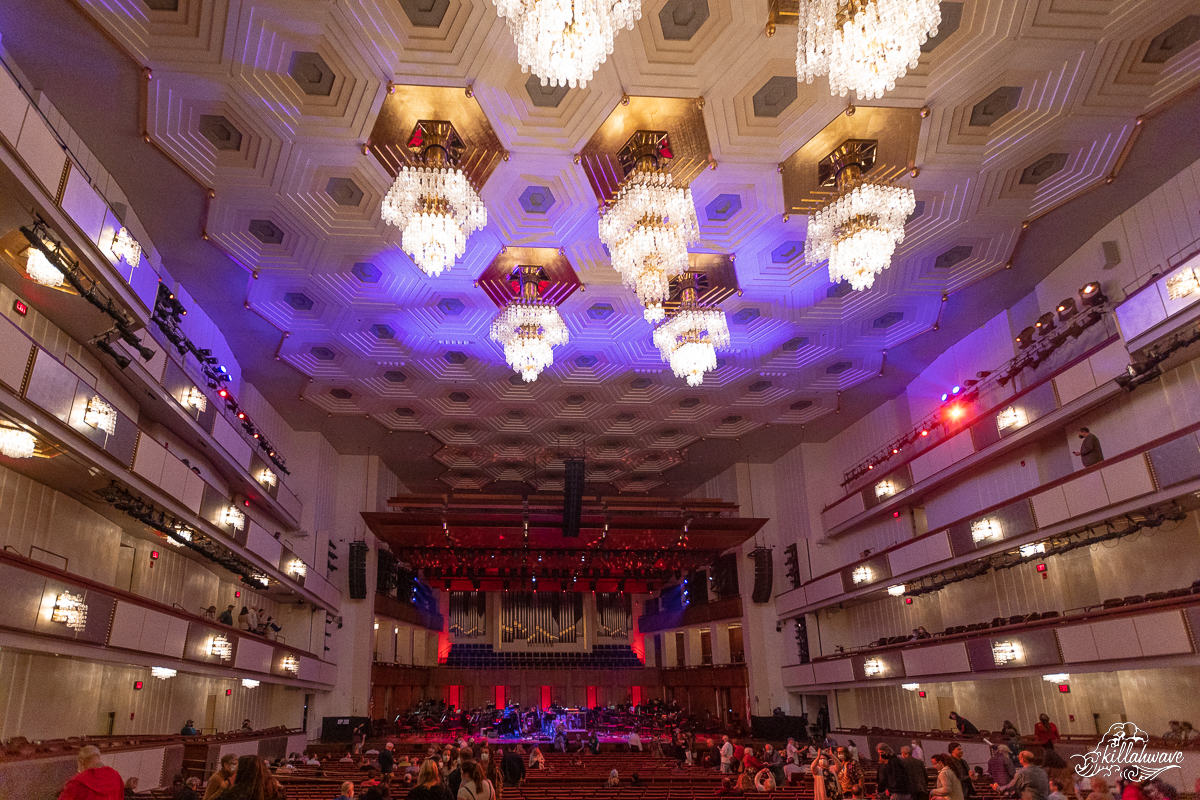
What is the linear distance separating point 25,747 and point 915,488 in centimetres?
1842

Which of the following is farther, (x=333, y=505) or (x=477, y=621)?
(x=477, y=621)

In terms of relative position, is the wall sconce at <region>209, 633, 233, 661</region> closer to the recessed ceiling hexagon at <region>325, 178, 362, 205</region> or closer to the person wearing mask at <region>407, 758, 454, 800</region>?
the recessed ceiling hexagon at <region>325, 178, 362, 205</region>

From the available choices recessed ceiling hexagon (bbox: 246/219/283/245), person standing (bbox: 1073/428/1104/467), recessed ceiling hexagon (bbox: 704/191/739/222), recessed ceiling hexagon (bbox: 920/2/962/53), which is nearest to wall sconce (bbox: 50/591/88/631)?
recessed ceiling hexagon (bbox: 246/219/283/245)

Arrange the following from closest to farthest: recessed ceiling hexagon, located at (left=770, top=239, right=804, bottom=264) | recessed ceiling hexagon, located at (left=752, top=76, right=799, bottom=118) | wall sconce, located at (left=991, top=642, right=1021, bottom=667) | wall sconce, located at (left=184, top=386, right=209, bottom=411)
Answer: recessed ceiling hexagon, located at (left=752, top=76, right=799, bottom=118) → wall sconce, located at (left=991, top=642, right=1021, bottom=667) → wall sconce, located at (left=184, top=386, right=209, bottom=411) → recessed ceiling hexagon, located at (left=770, top=239, right=804, bottom=264)

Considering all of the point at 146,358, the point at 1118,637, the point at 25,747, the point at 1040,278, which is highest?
the point at 1040,278

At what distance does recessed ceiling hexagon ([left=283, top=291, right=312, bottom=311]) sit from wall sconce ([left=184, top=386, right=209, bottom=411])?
264 cm

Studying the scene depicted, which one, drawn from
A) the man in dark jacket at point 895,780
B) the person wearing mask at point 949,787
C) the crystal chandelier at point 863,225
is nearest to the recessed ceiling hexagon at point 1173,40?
the crystal chandelier at point 863,225

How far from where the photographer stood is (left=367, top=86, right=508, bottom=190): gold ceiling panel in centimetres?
1129

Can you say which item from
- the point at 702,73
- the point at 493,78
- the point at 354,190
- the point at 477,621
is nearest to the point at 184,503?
the point at 354,190

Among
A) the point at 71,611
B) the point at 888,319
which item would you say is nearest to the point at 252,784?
the point at 71,611

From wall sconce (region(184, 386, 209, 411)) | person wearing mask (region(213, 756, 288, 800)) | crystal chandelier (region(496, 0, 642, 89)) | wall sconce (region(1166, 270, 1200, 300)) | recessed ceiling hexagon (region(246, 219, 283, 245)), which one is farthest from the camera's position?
wall sconce (region(184, 386, 209, 411))

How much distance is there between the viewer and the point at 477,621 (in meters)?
35.0

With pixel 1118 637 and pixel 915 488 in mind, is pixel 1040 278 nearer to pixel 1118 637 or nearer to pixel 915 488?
pixel 915 488

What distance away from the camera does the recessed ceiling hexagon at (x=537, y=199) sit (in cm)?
1341
